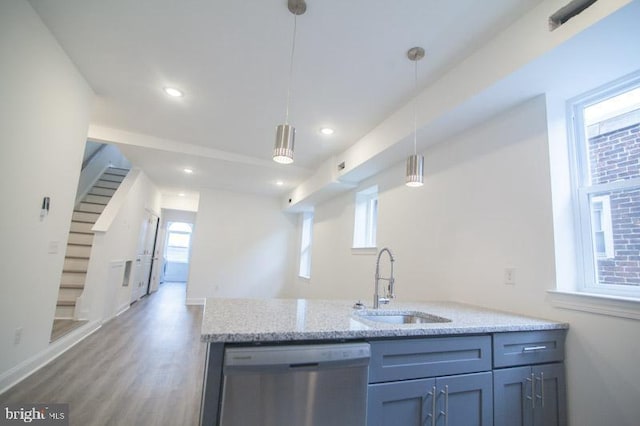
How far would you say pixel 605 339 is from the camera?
152 cm

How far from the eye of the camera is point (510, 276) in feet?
6.55

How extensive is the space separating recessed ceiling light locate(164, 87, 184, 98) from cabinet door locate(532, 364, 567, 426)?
348 cm

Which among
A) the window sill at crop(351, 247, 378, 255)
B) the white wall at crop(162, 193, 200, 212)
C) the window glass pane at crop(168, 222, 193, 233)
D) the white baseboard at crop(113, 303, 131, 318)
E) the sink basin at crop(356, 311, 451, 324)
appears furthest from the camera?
the window glass pane at crop(168, 222, 193, 233)

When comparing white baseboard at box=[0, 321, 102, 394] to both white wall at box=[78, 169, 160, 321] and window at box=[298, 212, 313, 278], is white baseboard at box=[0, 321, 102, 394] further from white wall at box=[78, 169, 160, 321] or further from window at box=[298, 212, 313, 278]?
window at box=[298, 212, 313, 278]

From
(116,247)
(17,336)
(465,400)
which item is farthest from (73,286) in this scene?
(465,400)

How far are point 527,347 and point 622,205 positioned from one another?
96cm


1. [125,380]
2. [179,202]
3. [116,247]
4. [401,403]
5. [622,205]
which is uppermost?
[179,202]

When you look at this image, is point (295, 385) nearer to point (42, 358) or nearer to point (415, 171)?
point (415, 171)

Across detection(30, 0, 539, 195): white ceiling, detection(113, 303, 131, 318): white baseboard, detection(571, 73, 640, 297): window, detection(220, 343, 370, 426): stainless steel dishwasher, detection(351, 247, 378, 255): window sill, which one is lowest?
detection(113, 303, 131, 318): white baseboard

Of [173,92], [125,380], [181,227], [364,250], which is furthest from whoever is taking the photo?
[181,227]

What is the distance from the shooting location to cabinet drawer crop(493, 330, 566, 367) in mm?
1527

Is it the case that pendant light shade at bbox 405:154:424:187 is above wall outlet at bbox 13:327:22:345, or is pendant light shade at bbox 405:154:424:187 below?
above

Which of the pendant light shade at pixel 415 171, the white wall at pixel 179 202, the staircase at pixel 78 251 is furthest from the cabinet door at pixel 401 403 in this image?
the white wall at pixel 179 202

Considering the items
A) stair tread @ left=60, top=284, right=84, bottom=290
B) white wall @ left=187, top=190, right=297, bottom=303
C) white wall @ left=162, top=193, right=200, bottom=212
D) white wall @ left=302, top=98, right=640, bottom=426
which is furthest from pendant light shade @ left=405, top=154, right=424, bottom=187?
white wall @ left=162, top=193, right=200, bottom=212
